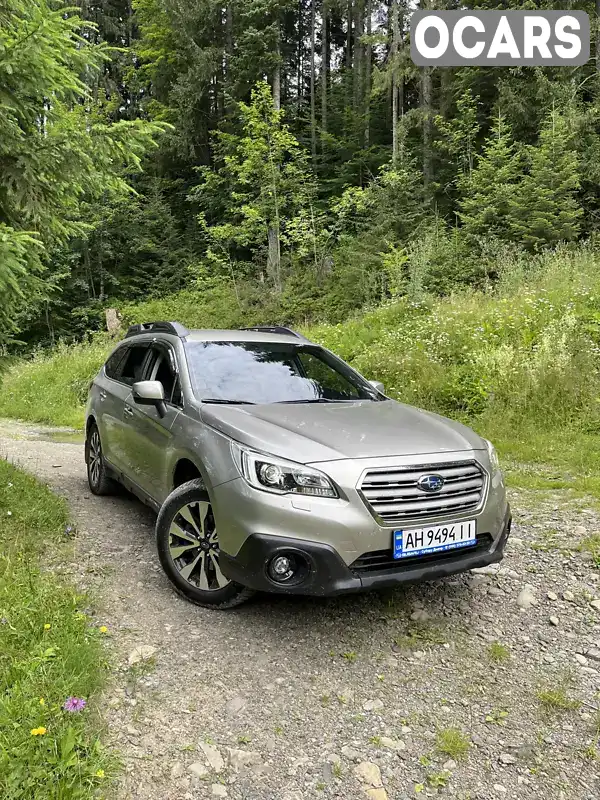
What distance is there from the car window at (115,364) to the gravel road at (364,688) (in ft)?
7.21

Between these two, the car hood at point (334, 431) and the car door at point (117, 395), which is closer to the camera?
the car hood at point (334, 431)

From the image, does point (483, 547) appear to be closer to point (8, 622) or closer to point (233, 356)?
point (233, 356)

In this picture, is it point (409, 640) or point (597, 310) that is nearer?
point (409, 640)

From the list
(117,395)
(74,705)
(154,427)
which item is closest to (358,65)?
(117,395)

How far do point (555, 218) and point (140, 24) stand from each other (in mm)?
26392

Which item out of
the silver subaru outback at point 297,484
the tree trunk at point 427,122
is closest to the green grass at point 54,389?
the silver subaru outback at point 297,484

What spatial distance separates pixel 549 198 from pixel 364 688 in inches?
533

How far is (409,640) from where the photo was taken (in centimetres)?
319

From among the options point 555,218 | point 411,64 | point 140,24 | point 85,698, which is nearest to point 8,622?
point 85,698

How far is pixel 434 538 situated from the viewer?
3074 mm

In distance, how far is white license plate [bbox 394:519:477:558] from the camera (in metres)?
2.99

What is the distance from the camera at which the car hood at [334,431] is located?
3.15m

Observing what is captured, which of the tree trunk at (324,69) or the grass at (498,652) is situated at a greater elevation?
the tree trunk at (324,69)

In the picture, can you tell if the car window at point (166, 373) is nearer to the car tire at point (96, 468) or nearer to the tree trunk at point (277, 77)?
the car tire at point (96, 468)
